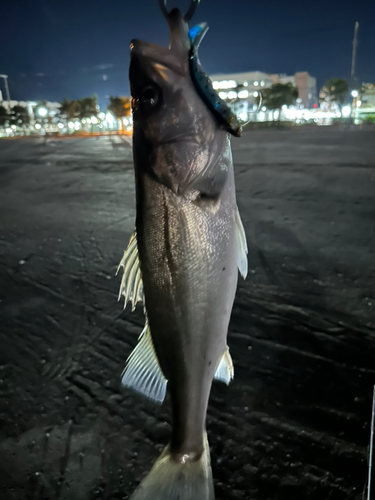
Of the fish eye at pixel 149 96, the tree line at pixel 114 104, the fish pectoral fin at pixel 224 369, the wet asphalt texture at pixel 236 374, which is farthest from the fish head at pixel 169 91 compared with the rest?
the tree line at pixel 114 104

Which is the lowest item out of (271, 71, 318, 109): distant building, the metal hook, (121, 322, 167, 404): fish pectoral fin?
(121, 322, 167, 404): fish pectoral fin

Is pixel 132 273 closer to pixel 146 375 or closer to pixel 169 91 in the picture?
pixel 146 375

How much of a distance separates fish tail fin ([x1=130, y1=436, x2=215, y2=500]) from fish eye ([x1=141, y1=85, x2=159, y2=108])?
138 cm

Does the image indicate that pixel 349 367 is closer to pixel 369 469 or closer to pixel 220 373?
pixel 369 469

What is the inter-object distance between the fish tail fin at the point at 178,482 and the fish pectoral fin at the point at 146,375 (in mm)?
277

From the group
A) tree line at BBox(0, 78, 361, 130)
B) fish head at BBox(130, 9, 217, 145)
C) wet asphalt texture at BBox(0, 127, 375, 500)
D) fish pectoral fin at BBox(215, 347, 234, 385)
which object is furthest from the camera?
tree line at BBox(0, 78, 361, 130)

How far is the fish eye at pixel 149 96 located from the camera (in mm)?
1304

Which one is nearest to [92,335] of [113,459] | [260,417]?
[113,459]

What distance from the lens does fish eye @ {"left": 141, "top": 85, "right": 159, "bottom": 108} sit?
4.28 ft

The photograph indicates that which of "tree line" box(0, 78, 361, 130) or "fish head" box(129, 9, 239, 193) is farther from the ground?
"tree line" box(0, 78, 361, 130)

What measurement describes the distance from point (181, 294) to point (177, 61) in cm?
84

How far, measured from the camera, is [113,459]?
1.83m

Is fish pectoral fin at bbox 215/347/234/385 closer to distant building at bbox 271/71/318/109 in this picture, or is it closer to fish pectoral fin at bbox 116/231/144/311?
fish pectoral fin at bbox 116/231/144/311

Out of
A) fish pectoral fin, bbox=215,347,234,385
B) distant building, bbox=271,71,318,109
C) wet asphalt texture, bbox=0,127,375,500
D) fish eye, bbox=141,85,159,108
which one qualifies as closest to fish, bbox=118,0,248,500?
fish eye, bbox=141,85,159,108
